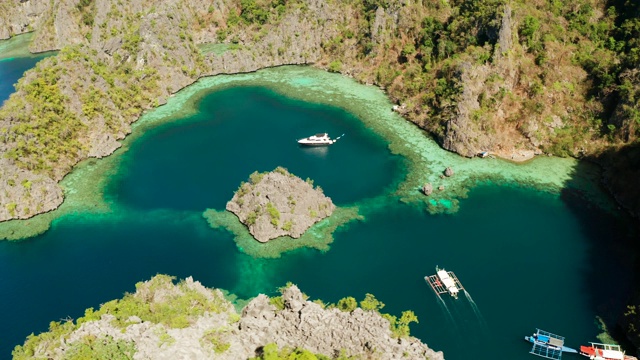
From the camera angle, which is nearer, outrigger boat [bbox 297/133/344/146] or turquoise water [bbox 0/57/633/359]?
turquoise water [bbox 0/57/633/359]

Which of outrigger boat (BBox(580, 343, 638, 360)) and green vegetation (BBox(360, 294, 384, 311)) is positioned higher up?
green vegetation (BBox(360, 294, 384, 311))

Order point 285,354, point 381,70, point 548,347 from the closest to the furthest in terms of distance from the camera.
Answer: point 285,354, point 548,347, point 381,70

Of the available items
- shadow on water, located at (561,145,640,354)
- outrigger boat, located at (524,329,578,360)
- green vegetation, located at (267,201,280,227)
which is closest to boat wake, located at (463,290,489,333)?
outrigger boat, located at (524,329,578,360)

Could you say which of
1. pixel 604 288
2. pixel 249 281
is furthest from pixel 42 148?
pixel 604 288

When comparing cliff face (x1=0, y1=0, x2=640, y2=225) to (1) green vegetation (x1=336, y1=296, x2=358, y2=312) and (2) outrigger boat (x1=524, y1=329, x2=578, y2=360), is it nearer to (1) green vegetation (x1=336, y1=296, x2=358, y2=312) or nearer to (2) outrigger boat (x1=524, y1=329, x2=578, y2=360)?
(2) outrigger boat (x1=524, y1=329, x2=578, y2=360)

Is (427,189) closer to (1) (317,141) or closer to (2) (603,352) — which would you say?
(1) (317,141)

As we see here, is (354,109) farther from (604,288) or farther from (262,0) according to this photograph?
(604,288)

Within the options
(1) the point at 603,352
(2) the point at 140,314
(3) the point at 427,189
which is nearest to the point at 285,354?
(2) the point at 140,314
